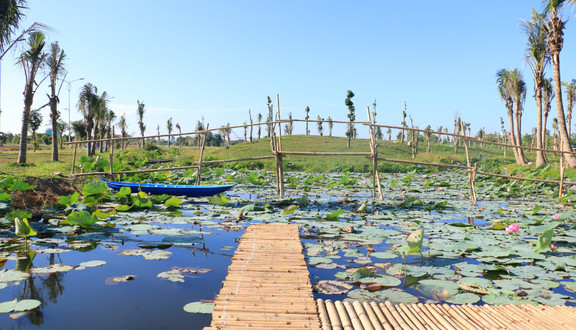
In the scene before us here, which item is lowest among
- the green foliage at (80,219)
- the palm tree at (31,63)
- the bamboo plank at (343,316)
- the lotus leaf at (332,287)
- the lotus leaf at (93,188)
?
the lotus leaf at (332,287)

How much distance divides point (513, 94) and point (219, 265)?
2380 cm

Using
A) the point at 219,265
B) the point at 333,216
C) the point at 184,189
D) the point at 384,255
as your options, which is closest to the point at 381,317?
the point at 384,255

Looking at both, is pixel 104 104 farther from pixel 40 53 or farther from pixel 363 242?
pixel 363 242

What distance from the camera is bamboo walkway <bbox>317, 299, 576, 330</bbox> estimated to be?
2.45 m

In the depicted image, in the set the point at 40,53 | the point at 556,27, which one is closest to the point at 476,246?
the point at 556,27

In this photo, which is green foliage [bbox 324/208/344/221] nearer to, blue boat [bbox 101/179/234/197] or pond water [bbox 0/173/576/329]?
pond water [bbox 0/173/576/329]

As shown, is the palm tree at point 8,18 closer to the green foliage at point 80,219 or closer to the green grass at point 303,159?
the green grass at point 303,159

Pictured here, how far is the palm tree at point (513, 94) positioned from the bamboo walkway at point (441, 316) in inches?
822

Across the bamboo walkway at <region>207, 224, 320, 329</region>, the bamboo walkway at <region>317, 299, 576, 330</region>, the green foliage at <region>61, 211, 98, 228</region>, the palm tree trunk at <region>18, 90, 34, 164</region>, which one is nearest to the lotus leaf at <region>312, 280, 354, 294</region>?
the bamboo walkway at <region>207, 224, 320, 329</region>

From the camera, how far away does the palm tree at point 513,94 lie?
21.9 meters

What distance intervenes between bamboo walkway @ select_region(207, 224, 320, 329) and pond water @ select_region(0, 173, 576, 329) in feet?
0.64

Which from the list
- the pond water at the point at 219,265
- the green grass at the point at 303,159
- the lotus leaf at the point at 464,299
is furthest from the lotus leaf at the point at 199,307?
the green grass at the point at 303,159

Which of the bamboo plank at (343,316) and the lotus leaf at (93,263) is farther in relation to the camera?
the lotus leaf at (93,263)

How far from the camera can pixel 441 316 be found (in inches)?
102
